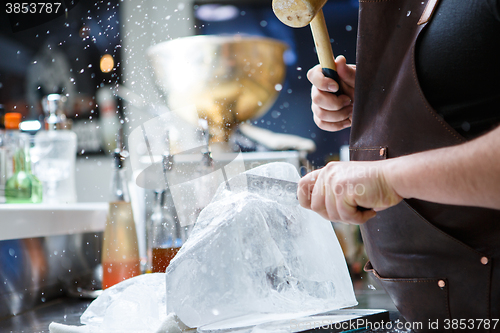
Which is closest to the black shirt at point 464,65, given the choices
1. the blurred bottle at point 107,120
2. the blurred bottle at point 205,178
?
the blurred bottle at point 205,178

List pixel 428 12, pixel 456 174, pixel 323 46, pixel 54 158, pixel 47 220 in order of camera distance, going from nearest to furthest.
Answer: pixel 456 174
pixel 428 12
pixel 323 46
pixel 47 220
pixel 54 158

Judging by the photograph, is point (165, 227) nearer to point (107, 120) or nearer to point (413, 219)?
point (413, 219)

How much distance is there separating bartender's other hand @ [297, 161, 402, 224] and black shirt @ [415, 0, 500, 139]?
0.13 m

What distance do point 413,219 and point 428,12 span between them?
0.26 metres

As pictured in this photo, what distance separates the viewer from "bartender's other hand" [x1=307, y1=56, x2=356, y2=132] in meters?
0.71

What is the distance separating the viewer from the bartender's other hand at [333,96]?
2.31ft

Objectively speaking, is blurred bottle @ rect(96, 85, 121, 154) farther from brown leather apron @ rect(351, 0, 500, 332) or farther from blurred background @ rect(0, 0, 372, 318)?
brown leather apron @ rect(351, 0, 500, 332)

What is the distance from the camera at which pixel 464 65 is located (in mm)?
466

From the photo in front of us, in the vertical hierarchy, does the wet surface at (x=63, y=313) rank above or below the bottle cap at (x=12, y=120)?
below

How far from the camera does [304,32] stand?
1511mm

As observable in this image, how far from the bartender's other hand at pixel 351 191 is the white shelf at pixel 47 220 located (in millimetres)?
628

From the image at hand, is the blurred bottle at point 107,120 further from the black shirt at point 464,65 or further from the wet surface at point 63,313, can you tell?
the black shirt at point 464,65

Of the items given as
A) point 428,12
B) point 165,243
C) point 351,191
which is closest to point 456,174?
point 351,191

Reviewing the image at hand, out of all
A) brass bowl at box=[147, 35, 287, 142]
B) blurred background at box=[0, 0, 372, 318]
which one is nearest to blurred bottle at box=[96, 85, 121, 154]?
blurred background at box=[0, 0, 372, 318]
